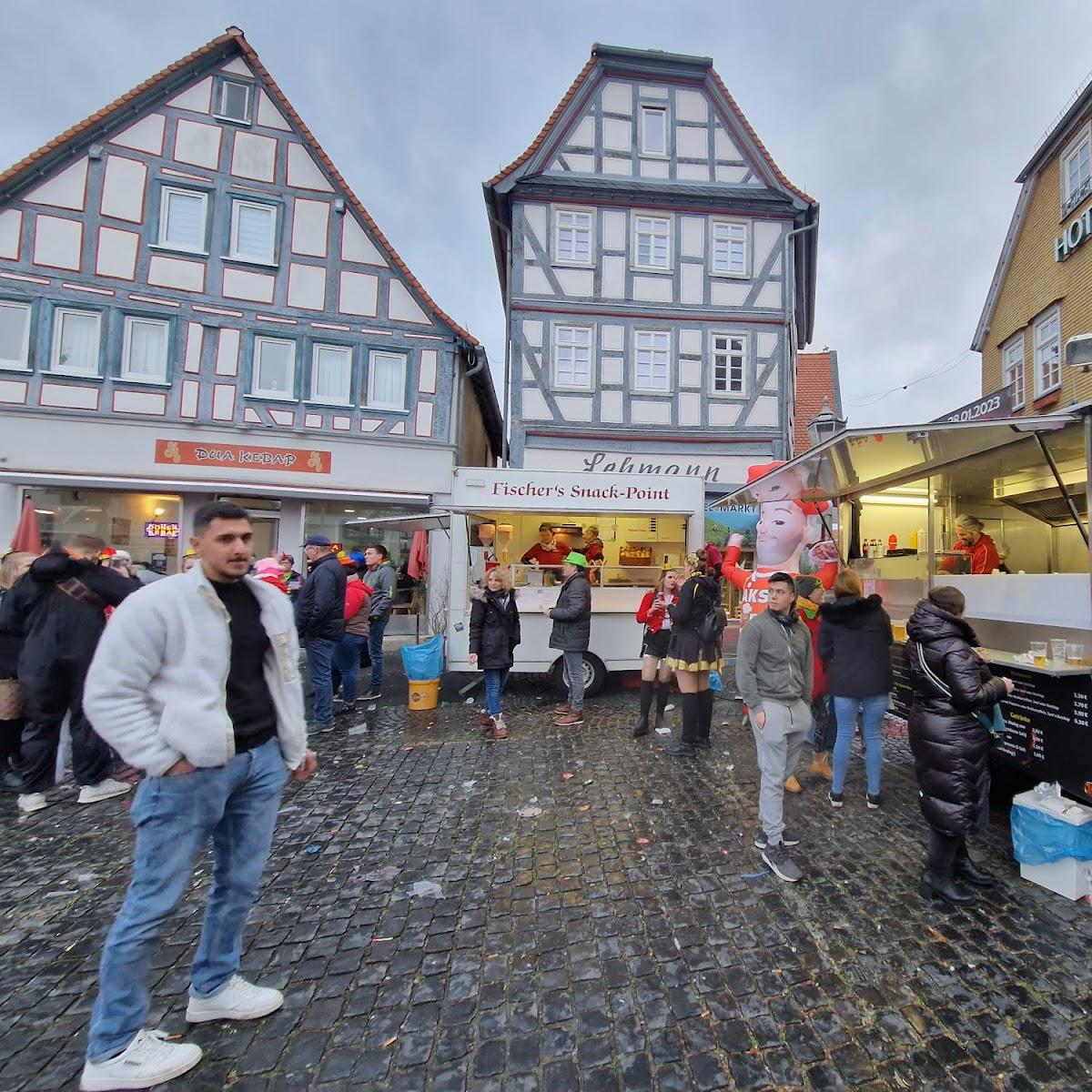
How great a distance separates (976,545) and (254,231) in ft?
46.1

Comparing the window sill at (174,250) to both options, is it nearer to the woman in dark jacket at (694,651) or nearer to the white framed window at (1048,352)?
the woman in dark jacket at (694,651)

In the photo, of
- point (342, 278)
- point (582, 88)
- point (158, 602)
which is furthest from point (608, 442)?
point (158, 602)

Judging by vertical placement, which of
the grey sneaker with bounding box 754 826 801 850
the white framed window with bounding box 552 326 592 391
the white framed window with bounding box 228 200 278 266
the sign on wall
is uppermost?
the white framed window with bounding box 228 200 278 266

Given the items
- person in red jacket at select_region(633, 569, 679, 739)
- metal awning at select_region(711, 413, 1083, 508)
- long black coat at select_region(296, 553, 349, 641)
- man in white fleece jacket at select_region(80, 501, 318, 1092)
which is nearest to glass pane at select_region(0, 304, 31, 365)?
long black coat at select_region(296, 553, 349, 641)

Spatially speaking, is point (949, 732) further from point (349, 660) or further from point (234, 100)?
point (234, 100)

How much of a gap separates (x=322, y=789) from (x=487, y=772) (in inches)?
51.6

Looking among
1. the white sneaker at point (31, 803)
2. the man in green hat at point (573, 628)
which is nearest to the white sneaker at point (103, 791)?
the white sneaker at point (31, 803)

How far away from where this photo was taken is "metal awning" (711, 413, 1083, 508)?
11.4 feet

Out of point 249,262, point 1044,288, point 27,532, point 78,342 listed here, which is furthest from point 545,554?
point 1044,288

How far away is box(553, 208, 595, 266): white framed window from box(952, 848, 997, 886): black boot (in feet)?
45.7

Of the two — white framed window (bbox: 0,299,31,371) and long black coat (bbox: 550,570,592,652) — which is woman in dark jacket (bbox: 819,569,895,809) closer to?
long black coat (bbox: 550,570,592,652)

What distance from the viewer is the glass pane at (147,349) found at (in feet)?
37.2

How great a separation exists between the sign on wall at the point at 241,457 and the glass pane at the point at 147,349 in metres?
1.52

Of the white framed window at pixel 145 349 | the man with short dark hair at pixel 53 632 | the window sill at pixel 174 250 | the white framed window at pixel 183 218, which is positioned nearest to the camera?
the man with short dark hair at pixel 53 632
